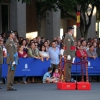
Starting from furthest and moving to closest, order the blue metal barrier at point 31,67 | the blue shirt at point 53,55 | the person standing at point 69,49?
the blue shirt at point 53,55 < the blue metal barrier at point 31,67 < the person standing at point 69,49

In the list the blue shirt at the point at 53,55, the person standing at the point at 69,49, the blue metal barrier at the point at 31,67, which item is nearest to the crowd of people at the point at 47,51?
the blue shirt at the point at 53,55

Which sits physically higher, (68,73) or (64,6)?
(64,6)

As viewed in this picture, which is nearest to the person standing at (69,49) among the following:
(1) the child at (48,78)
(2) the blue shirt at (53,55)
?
(1) the child at (48,78)

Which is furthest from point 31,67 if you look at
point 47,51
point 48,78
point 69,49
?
point 69,49

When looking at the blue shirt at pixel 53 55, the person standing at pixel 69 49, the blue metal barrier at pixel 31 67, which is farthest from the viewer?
the blue shirt at pixel 53 55

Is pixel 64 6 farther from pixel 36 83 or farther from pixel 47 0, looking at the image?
pixel 36 83

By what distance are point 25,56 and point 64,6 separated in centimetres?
722

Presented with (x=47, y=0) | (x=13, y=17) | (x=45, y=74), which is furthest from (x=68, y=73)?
(x=13, y=17)

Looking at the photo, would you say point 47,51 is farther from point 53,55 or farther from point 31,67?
point 31,67

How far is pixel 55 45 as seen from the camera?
25125mm

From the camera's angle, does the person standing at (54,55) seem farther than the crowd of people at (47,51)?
Yes

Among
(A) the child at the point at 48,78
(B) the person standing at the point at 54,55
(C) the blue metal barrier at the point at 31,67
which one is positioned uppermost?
(B) the person standing at the point at 54,55

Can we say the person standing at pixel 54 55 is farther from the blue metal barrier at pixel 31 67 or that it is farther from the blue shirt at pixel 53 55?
the blue metal barrier at pixel 31 67

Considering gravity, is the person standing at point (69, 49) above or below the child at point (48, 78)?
above
